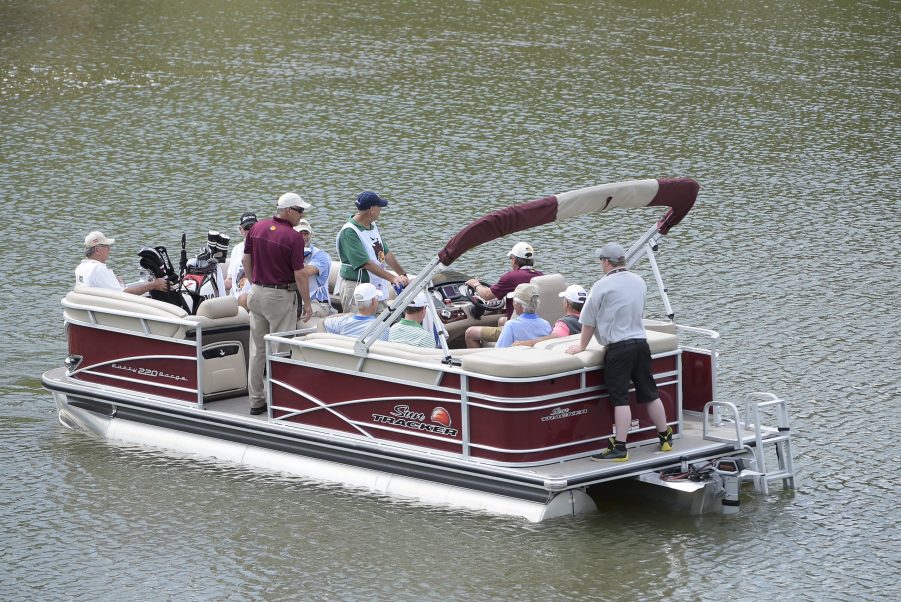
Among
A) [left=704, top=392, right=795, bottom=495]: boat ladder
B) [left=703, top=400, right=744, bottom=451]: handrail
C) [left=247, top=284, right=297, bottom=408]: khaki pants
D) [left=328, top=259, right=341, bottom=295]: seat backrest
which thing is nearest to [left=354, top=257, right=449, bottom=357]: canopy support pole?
[left=247, top=284, right=297, bottom=408]: khaki pants

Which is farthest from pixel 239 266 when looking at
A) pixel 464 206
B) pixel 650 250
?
pixel 464 206

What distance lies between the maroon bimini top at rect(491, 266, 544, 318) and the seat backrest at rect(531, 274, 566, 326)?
0.22ft

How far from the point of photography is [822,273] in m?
16.0

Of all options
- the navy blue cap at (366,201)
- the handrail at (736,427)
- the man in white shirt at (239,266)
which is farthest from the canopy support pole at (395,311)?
the man in white shirt at (239,266)

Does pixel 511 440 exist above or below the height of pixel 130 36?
below

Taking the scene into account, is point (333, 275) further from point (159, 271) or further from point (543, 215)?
point (543, 215)

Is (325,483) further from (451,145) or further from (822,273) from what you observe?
(451,145)

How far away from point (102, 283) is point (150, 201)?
314 inches

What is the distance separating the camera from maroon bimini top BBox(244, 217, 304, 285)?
1039 cm

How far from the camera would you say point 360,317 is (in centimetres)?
1036

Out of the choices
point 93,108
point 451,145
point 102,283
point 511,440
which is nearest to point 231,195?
point 451,145

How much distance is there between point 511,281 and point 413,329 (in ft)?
4.85

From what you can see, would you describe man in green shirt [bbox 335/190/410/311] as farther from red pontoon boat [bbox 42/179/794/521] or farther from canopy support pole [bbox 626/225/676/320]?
canopy support pole [bbox 626/225/676/320]

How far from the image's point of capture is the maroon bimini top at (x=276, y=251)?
34.1 ft
